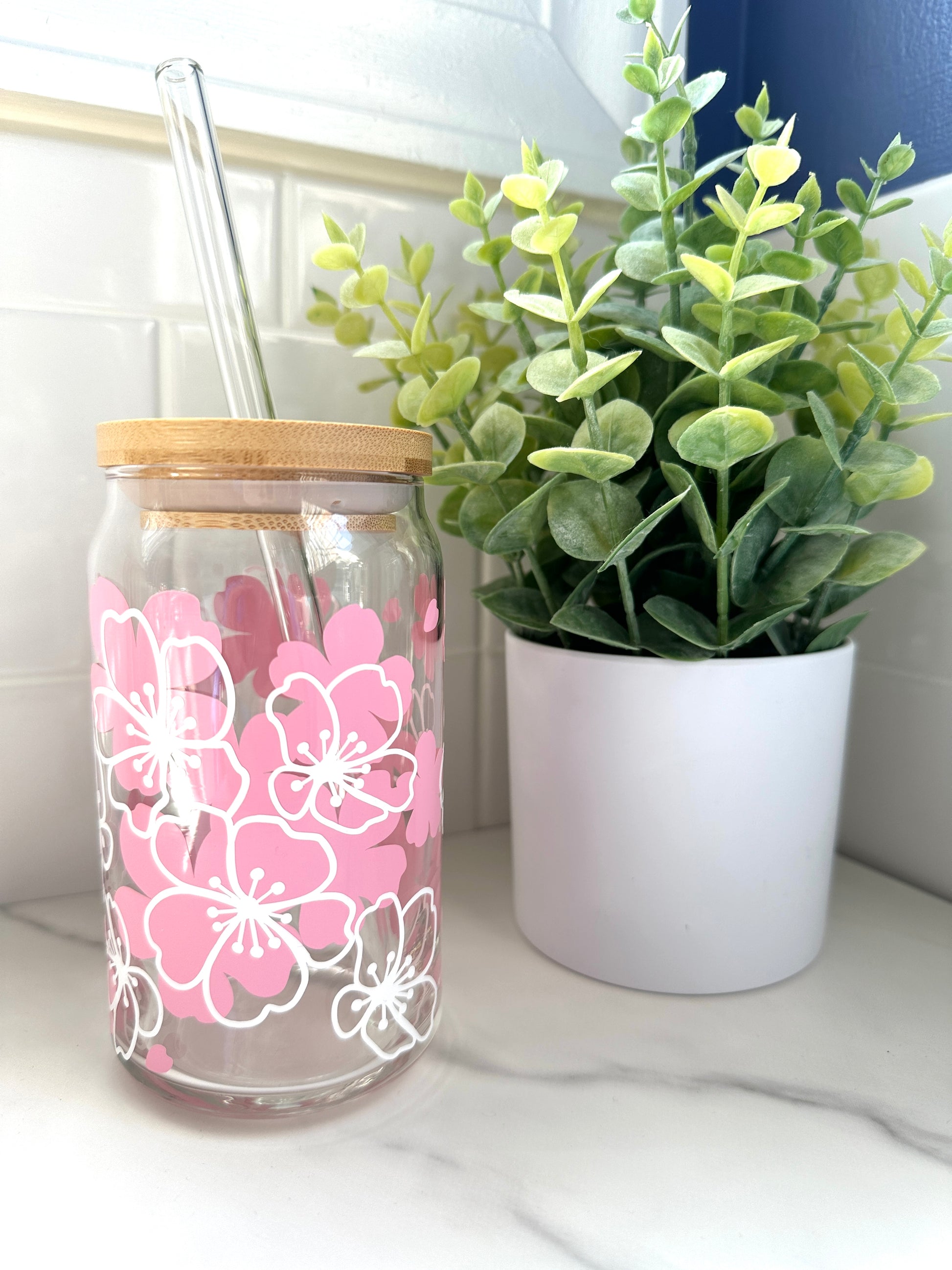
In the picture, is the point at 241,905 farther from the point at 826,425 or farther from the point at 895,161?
the point at 895,161

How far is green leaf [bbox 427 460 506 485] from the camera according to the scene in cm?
46

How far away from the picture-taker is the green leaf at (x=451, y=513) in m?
0.56

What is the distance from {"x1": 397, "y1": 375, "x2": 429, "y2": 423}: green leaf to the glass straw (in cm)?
8

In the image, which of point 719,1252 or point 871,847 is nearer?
point 719,1252

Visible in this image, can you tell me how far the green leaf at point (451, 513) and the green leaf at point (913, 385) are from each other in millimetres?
232

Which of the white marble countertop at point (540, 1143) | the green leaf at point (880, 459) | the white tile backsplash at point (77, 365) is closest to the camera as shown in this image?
the white marble countertop at point (540, 1143)

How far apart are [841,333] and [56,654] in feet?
1.59

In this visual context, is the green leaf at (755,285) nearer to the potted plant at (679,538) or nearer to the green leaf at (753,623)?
the potted plant at (679,538)

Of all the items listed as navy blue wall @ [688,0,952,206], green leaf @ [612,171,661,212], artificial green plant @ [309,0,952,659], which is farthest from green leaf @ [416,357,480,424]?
navy blue wall @ [688,0,952,206]

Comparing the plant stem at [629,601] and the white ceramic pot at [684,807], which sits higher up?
the plant stem at [629,601]

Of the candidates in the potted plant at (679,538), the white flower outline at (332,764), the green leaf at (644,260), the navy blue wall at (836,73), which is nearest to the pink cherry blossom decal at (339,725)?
the white flower outline at (332,764)

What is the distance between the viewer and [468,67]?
24.9 inches

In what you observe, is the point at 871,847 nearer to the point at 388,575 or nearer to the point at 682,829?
the point at 682,829

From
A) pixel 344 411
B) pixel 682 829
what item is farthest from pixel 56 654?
pixel 682 829
